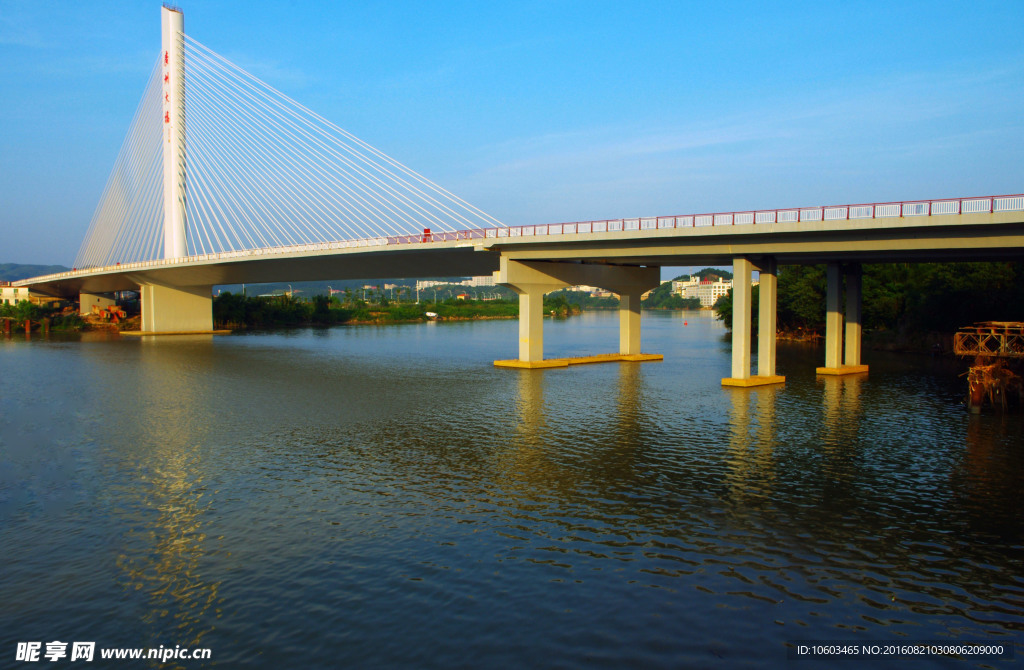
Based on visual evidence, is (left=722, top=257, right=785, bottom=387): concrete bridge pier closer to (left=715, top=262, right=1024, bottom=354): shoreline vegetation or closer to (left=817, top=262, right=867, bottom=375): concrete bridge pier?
(left=817, top=262, right=867, bottom=375): concrete bridge pier

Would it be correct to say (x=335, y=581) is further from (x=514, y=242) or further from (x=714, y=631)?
(x=514, y=242)

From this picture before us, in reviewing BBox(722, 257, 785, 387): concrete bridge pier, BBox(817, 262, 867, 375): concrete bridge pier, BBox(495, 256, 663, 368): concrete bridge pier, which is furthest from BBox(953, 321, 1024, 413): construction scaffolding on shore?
BBox(495, 256, 663, 368): concrete bridge pier

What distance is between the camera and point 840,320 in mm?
40094

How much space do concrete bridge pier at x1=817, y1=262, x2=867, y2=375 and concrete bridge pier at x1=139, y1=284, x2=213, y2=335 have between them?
64.5 meters

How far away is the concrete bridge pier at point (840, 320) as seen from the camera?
3966 cm

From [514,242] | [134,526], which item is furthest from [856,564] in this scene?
[514,242]

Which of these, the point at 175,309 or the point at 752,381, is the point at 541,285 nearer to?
the point at 752,381

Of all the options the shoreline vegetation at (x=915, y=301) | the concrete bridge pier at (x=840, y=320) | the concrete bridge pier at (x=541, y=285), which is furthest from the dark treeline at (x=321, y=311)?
the concrete bridge pier at (x=840, y=320)

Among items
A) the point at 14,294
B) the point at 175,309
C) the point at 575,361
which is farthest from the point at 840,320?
the point at 14,294

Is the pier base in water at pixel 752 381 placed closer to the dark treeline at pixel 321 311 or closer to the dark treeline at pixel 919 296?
the dark treeline at pixel 919 296

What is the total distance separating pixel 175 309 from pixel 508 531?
249ft

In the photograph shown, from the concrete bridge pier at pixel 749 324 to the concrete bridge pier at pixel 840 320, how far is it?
535cm

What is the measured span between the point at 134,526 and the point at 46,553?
1597 mm

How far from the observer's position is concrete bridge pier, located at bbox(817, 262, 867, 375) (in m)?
39.7
